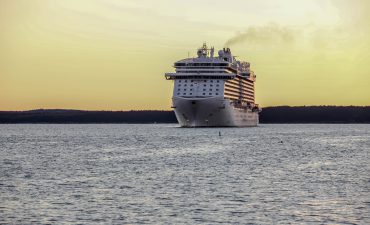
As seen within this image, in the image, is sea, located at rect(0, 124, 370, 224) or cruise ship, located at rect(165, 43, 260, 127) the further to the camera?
cruise ship, located at rect(165, 43, 260, 127)

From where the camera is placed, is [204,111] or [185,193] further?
[204,111]

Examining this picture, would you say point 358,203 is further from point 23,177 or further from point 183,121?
point 183,121

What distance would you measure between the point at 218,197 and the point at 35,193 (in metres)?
9.94

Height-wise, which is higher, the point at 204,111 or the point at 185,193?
the point at 204,111

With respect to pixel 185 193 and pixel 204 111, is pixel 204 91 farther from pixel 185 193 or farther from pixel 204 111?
pixel 185 193

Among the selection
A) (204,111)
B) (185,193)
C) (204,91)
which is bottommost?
(185,193)

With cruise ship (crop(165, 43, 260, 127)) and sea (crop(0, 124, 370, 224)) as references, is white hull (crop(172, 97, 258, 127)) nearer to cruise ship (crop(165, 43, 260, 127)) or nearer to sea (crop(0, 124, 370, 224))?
cruise ship (crop(165, 43, 260, 127))

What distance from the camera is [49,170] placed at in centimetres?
5250

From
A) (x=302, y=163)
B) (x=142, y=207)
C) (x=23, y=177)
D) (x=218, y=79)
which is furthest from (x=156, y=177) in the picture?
(x=218, y=79)

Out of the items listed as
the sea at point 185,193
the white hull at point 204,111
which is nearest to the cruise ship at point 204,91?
the white hull at point 204,111

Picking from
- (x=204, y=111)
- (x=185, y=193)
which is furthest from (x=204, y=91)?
(x=185, y=193)

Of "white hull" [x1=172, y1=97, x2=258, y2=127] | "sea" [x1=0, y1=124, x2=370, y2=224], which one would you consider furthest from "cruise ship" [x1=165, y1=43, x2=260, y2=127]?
"sea" [x1=0, y1=124, x2=370, y2=224]

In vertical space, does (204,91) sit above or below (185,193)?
above

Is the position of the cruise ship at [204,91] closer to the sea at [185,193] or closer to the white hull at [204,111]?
the white hull at [204,111]
